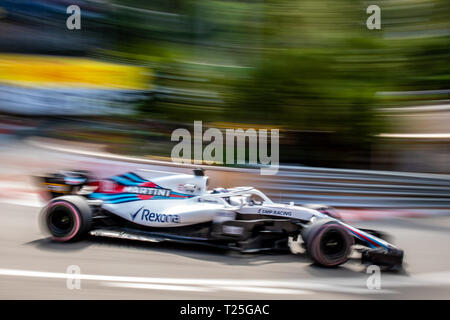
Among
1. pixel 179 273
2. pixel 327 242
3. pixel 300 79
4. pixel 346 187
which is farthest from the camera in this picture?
pixel 300 79

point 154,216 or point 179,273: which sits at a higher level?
point 154,216

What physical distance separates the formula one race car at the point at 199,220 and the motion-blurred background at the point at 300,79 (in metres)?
4.10

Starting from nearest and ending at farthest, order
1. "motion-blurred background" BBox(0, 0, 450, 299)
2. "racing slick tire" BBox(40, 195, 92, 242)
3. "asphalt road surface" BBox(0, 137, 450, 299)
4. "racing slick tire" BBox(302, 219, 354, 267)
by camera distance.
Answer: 1. "asphalt road surface" BBox(0, 137, 450, 299)
2. "motion-blurred background" BBox(0, 0, 450, 299)
3. "racing slick tire" BBox(302, 219, 354, 267)
4. "racing slick tire" BBox(40, 195, 92, 242)

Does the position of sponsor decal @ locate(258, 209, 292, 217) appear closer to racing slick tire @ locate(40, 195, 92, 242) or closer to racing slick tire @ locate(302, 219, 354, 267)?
racing slick tire @ locate(302, 219, 354, 267)

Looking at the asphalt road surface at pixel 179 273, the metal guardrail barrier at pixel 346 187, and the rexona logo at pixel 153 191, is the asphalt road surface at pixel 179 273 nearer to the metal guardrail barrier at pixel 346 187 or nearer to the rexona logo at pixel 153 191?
the rexona logo at pixel 153 191

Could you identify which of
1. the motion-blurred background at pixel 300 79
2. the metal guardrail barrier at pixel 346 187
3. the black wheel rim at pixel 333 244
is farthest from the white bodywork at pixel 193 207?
the motion-blurred background at pixel 300 79

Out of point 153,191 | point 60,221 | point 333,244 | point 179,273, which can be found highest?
point 153,191

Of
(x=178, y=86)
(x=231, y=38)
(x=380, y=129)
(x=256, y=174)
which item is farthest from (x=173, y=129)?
(x=380, y=129)

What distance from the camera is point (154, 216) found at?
514 cm

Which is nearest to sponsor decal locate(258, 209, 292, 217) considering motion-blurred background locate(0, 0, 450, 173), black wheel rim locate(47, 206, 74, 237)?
black wheel rim locate(47, 206, 74, 237)

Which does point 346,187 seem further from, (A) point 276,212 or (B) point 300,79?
(A) point 276,212

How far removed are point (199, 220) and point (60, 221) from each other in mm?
1396

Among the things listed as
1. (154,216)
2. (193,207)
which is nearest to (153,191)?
(154,216)

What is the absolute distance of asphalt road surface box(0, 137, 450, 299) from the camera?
4.10 metres
